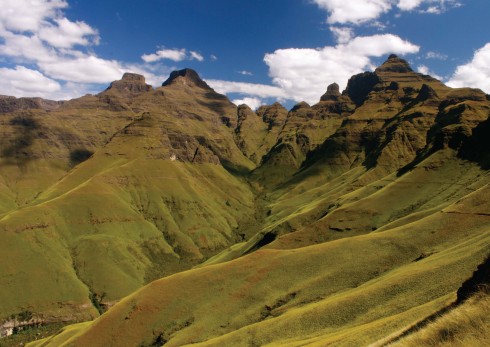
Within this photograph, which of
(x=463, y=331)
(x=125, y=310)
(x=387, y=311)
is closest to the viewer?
(x=463, y=331)

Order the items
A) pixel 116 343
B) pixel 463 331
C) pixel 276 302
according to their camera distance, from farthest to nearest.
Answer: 1. pixel 116 343
2. pixel 276 302
3. pixel 463 331

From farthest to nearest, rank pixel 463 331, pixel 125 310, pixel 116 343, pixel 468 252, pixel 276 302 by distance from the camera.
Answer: pixel 125 310 < pixel 116 343 < pixel 276 302 < pixel 468 252 < pixel 463 331

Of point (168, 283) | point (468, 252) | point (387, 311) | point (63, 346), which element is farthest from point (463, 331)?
point (63, 346)

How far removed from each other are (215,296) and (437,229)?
78.2 meters

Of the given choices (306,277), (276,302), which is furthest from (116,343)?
(306,277)

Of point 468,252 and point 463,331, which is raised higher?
point 463,331

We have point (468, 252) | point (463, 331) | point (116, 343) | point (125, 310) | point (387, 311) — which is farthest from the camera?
point (125, 310)

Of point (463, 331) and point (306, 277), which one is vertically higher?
point (463, 331)

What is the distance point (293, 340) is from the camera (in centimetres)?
8788

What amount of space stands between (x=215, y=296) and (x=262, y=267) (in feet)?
62.8

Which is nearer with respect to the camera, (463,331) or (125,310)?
(463,331)

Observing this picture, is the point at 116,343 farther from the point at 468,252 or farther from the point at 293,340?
the point at 468,252

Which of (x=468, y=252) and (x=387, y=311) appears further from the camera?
(x=468, y=252)

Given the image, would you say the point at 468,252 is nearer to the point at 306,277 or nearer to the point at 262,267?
the point at 306,277
